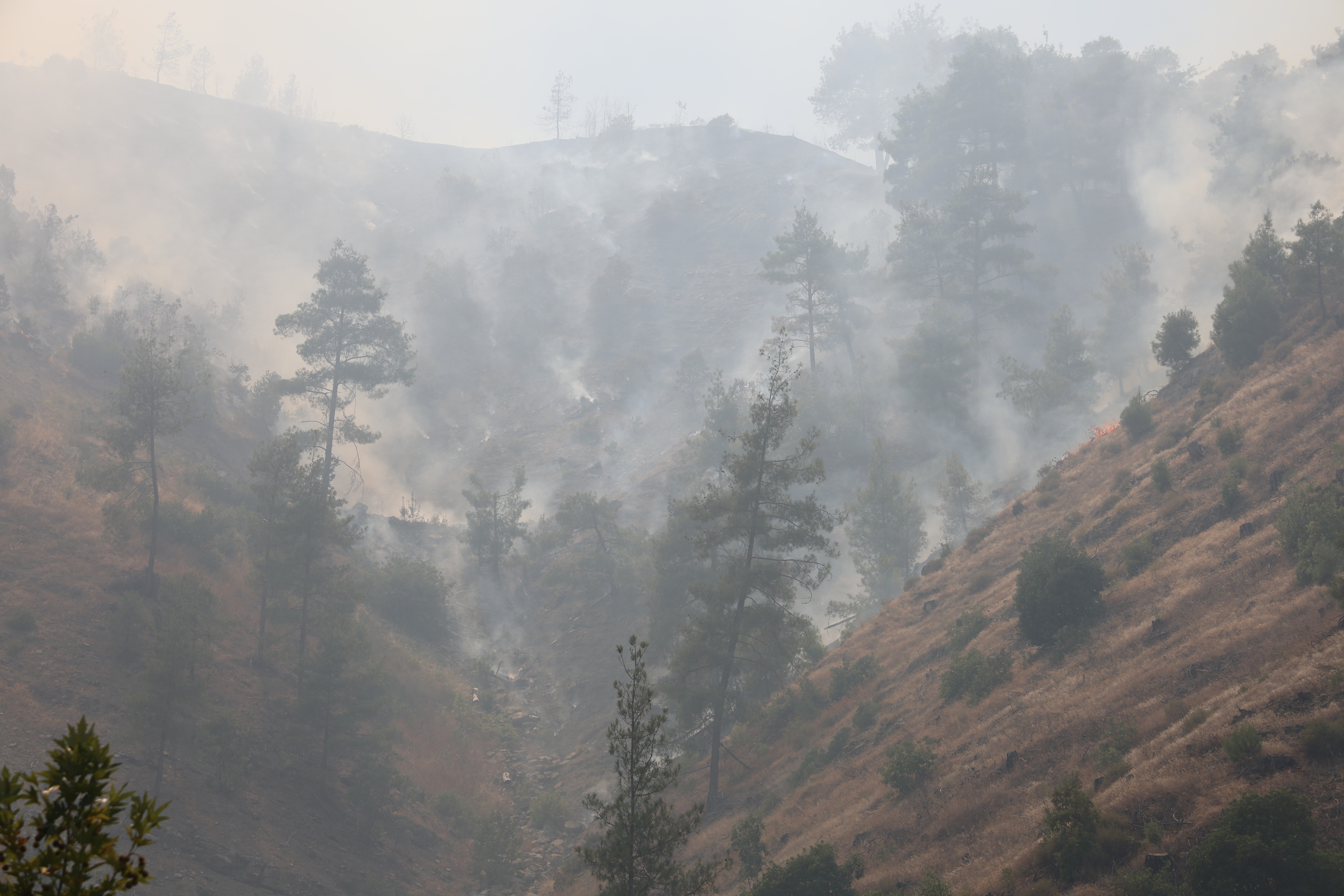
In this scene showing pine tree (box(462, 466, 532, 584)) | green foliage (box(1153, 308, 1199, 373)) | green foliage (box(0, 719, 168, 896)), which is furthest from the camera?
pine tree (box(462, 466, 532, 584))

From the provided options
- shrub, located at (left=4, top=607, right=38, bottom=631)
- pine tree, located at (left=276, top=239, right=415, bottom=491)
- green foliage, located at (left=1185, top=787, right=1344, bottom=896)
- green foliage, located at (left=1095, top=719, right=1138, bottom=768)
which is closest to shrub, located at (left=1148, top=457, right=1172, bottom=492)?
green foliage, located at (left=1095, top=719, right=1138, bottom=768)

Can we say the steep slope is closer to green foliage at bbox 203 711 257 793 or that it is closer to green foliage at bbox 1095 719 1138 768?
green foliage at bbox 1095 719 1138 768

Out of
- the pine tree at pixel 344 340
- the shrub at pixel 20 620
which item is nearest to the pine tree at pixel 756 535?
the shrub at pixel 20 620

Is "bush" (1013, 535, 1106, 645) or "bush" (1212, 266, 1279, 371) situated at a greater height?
"bush" (1212, 266, 1279, 371)

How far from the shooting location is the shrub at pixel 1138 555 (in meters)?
19.2

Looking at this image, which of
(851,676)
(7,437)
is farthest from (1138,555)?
(7,437)

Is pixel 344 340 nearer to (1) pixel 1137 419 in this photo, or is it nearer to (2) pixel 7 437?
(2) pixel 7 437

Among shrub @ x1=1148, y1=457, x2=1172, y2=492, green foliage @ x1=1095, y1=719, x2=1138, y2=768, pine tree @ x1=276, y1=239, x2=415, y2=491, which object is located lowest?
green foliage @ x1=1095, y1=719, x2=1138, y2=768

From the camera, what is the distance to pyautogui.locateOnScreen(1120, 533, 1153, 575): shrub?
19.2 m

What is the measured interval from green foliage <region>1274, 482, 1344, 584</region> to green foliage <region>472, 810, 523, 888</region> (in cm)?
2586

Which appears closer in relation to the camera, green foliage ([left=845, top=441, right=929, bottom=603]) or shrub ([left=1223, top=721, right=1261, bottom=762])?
shrub ([left=1223, top=721, right=1261, bottom=762])

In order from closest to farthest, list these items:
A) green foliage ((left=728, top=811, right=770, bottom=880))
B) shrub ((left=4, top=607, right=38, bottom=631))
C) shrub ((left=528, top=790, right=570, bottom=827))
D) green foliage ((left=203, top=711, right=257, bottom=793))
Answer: green foliage ((left=728, top=811, right=770, bottom=880)) < green foliage ((left=203, top=711, right=257, bottom=793)) < shrub ((left=4, top=607, right=38, bottom=631)) < shrub ((left=528, top=790, right=570, bottom=827))

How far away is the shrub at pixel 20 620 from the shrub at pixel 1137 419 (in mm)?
41236

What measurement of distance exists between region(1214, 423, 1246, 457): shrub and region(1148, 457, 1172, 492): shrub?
153cm
